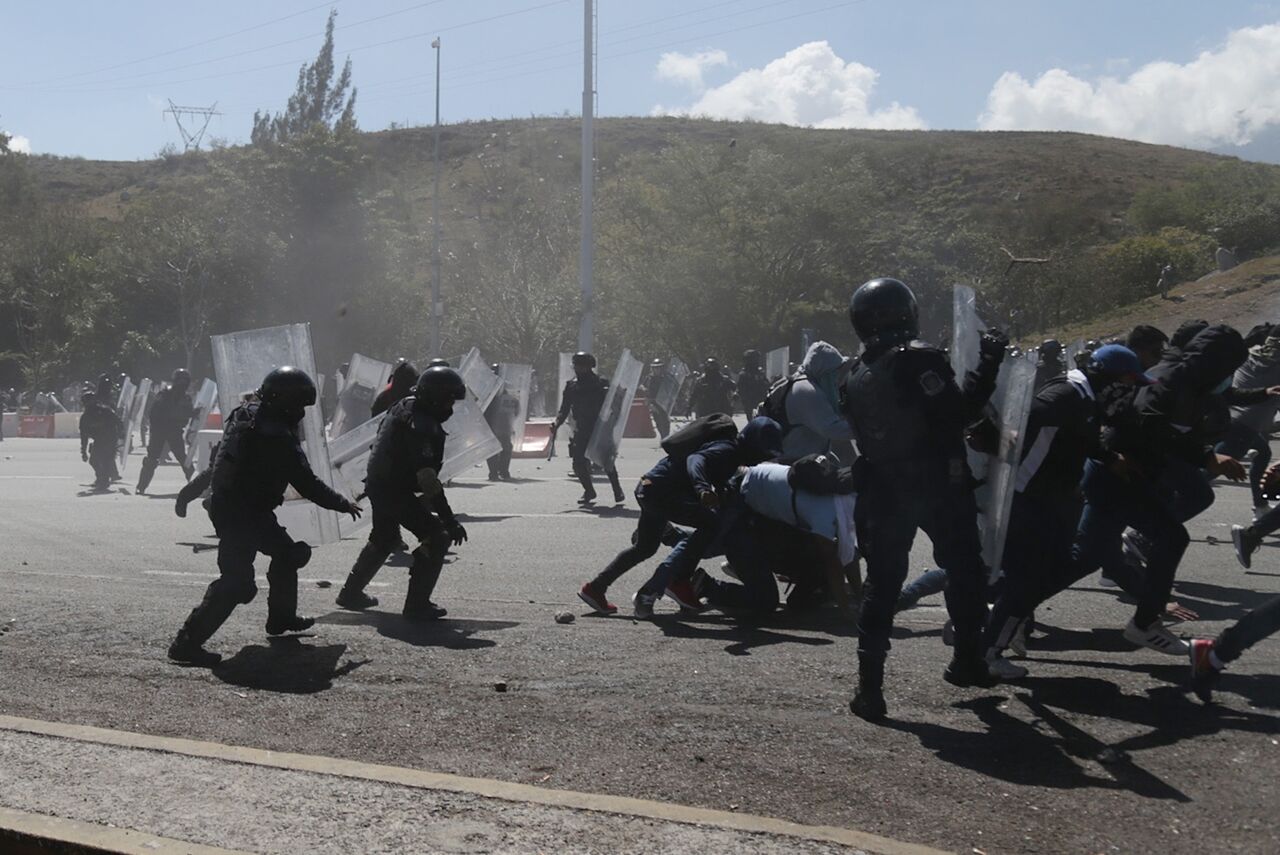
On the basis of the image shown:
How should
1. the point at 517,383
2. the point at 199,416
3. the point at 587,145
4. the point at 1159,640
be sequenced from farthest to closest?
the point at 587,145 < the point at 199,416 < the point at 517,383 < the point at 1159,640

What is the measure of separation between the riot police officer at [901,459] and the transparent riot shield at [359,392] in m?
10.1

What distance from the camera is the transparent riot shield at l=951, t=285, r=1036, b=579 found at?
5.28 meters

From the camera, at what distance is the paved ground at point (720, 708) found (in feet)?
13.9

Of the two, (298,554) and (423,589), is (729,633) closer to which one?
(423,589)

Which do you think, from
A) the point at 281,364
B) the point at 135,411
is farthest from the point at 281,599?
the point at 135,411

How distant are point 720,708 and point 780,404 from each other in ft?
9.07

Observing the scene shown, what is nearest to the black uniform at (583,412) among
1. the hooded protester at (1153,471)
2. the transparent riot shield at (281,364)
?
the transparent riot shield at (281,364)

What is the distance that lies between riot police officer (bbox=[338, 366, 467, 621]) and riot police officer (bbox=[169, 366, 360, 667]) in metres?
0.81

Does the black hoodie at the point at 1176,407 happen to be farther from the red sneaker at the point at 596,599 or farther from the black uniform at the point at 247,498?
the black uniform at the point at 247,498

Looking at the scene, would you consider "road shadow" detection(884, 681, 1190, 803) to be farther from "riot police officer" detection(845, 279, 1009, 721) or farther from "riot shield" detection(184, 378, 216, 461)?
"riot shield" detection(184, 378, 216, 461)

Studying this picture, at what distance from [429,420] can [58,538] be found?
21.1 ft

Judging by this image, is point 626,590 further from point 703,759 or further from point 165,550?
point 165,550

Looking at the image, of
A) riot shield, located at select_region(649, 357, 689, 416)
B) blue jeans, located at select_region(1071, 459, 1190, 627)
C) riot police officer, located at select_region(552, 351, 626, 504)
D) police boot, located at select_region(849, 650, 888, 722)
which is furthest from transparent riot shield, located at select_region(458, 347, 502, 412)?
police boot, located at select_region(849, 650, 888, 722)

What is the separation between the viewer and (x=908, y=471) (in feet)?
16.6
